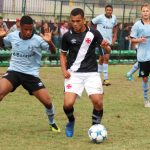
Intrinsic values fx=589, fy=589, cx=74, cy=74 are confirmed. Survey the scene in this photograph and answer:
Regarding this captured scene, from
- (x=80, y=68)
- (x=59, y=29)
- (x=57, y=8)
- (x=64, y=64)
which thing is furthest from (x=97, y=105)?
(x=57, y=8)

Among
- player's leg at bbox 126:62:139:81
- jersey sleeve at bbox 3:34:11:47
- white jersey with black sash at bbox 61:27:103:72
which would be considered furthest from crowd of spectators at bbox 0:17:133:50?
white jersey with black sash at bbox 61:27:103:72

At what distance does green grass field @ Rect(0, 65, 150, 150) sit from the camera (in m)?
8.73

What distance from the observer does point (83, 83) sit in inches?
366

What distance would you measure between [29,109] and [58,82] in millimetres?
5502

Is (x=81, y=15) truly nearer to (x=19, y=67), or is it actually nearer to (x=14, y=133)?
(x=19, y=67)

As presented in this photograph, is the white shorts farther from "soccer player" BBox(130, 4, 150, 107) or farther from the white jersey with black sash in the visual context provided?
"soccer player" BBox(130, 4, 150, 107)

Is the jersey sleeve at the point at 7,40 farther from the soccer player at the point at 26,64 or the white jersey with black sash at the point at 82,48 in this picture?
the white jersey with black sash at the point at 82,48

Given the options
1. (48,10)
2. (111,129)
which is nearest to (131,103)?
(111,129)

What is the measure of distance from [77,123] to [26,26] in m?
2.34

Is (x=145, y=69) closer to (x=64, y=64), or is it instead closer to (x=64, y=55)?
(x=64, y=55)

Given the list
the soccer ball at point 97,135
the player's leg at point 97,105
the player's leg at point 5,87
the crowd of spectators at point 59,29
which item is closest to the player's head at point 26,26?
the player's leg at point 5,87

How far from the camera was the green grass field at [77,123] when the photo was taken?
873 centimetres

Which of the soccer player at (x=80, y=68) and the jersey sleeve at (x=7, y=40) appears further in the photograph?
the jersey sleeve at (x=7, y=40)

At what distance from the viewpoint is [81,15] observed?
29.9 ft
